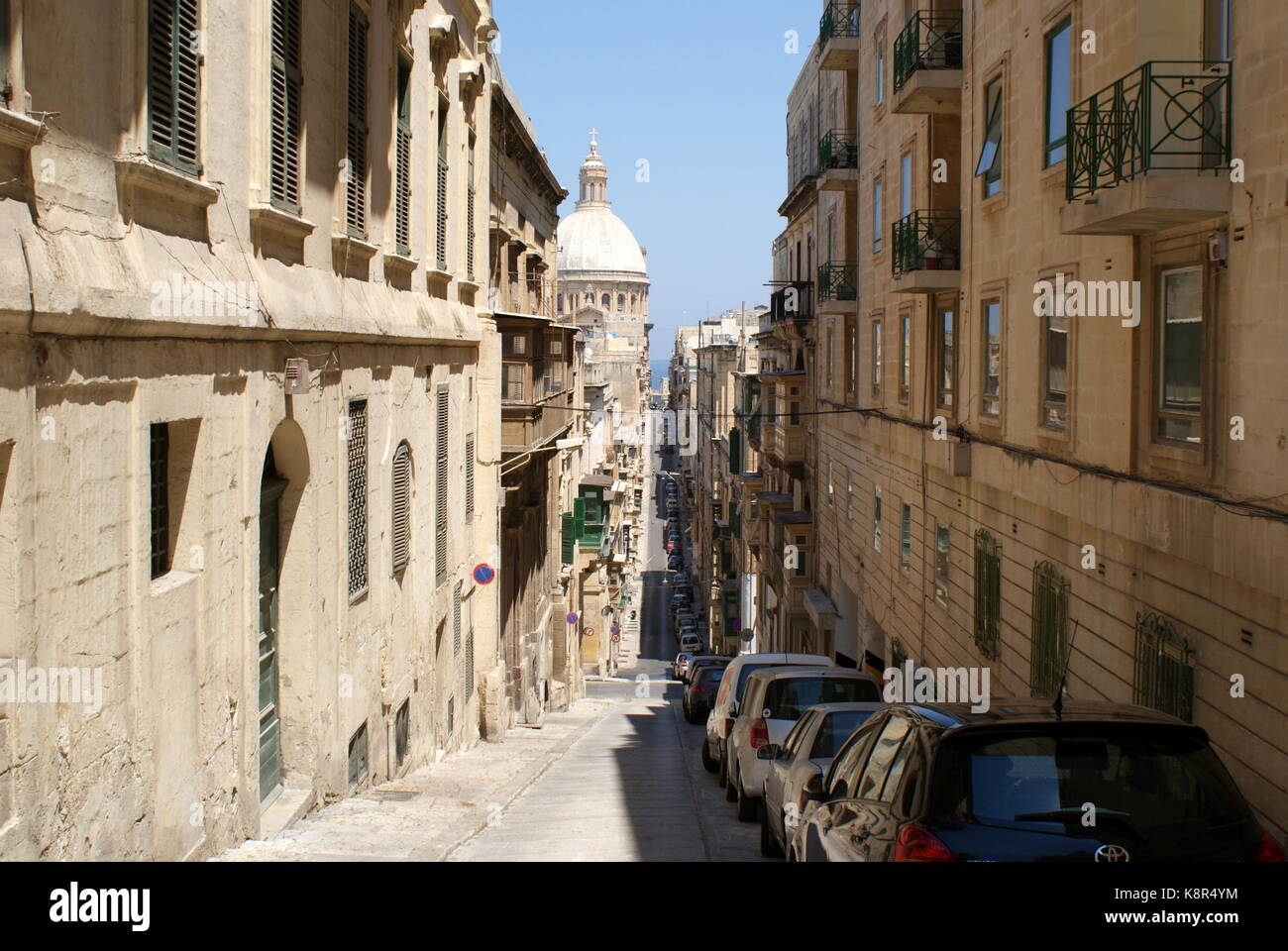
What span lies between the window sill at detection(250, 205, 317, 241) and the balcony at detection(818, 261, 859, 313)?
1624 cm

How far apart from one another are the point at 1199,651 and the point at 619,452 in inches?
2862

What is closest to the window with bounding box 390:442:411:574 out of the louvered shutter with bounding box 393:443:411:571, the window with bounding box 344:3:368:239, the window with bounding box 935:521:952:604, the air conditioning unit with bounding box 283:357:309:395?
the louvered shutter with bounding box 393:443:411:571

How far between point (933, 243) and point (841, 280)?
879 centimetres

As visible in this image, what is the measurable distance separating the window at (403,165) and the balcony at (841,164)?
12487 mm

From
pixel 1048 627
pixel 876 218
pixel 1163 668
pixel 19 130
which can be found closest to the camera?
pixel 19 130

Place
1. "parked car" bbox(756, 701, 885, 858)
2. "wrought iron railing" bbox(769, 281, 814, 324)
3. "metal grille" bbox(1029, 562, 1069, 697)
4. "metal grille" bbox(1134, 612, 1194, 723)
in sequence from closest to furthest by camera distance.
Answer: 1. "metal grille" bbox(1134, 612, 1194, 723)
2. "parked car" bbox(756, 701, 885, 858)
3. "metal grille" bbox(1029, 562, 1069, 697)
4. "wrought iron railing" bbox(769, 281, 814, 324)

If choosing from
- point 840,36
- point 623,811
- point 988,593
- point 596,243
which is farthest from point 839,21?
point 596,243

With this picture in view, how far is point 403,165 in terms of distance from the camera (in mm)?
15195

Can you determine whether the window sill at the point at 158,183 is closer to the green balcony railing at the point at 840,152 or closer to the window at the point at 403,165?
the window at the point at 403,165

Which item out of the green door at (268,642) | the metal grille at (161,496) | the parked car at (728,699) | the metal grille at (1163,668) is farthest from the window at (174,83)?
the parked car at (728,699)

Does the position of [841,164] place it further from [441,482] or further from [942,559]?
[441,482]

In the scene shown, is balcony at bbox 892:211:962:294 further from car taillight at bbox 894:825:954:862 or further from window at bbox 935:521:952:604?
car taillight at bbox 894:825:954:862

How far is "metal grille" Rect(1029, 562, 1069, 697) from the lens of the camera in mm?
12078

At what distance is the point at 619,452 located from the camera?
81.3 m
